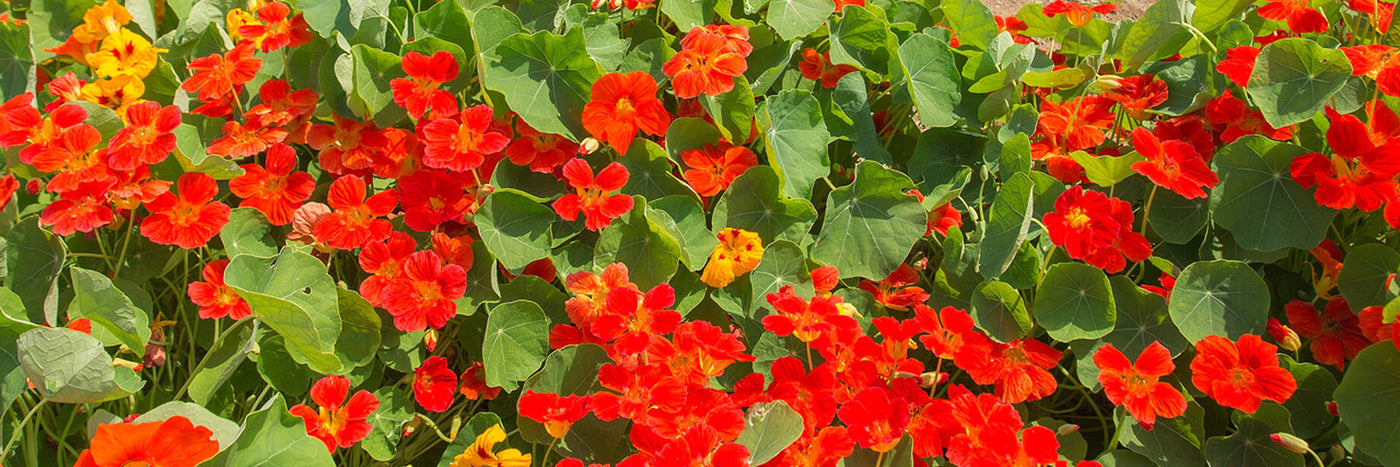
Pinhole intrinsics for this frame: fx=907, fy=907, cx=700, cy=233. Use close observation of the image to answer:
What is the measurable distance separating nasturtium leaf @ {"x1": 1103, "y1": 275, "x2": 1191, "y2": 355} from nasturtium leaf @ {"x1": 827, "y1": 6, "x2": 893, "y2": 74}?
0.61 meters

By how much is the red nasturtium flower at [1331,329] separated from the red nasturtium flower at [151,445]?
5.14 ft

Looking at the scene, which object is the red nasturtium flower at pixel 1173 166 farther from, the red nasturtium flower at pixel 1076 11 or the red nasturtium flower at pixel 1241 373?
the red nasturtium flower at pixel 1076 11

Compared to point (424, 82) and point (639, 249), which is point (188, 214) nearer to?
point (424, 82)

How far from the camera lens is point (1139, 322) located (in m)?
1.44

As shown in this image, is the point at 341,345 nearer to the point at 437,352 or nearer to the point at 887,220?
the point at 437,352

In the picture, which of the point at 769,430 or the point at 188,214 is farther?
the point at 188,214

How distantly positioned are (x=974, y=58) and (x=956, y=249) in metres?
0.42

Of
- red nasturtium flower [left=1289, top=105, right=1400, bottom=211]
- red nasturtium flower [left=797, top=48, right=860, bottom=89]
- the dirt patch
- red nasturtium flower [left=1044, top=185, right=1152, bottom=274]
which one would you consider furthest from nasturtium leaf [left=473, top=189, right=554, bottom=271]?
the dirt patch

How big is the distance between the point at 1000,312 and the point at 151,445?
3.87 feet

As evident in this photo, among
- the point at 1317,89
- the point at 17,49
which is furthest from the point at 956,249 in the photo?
the point at 17,49

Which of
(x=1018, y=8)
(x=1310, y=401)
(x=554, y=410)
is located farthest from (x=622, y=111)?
(x=1018, y=8)

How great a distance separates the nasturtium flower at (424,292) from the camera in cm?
134

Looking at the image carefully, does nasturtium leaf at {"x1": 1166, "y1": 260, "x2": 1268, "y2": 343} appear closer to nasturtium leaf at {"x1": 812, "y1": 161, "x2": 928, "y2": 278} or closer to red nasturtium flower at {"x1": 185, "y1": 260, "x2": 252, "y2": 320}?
nasturtium leaf at {"x1": 812, "y1": 161, "x2": 928, "y2": 278}

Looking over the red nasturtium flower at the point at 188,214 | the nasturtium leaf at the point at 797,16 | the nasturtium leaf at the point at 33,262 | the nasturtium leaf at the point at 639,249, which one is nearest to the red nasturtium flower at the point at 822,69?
the nasturtium leaf at the point at 797,16
